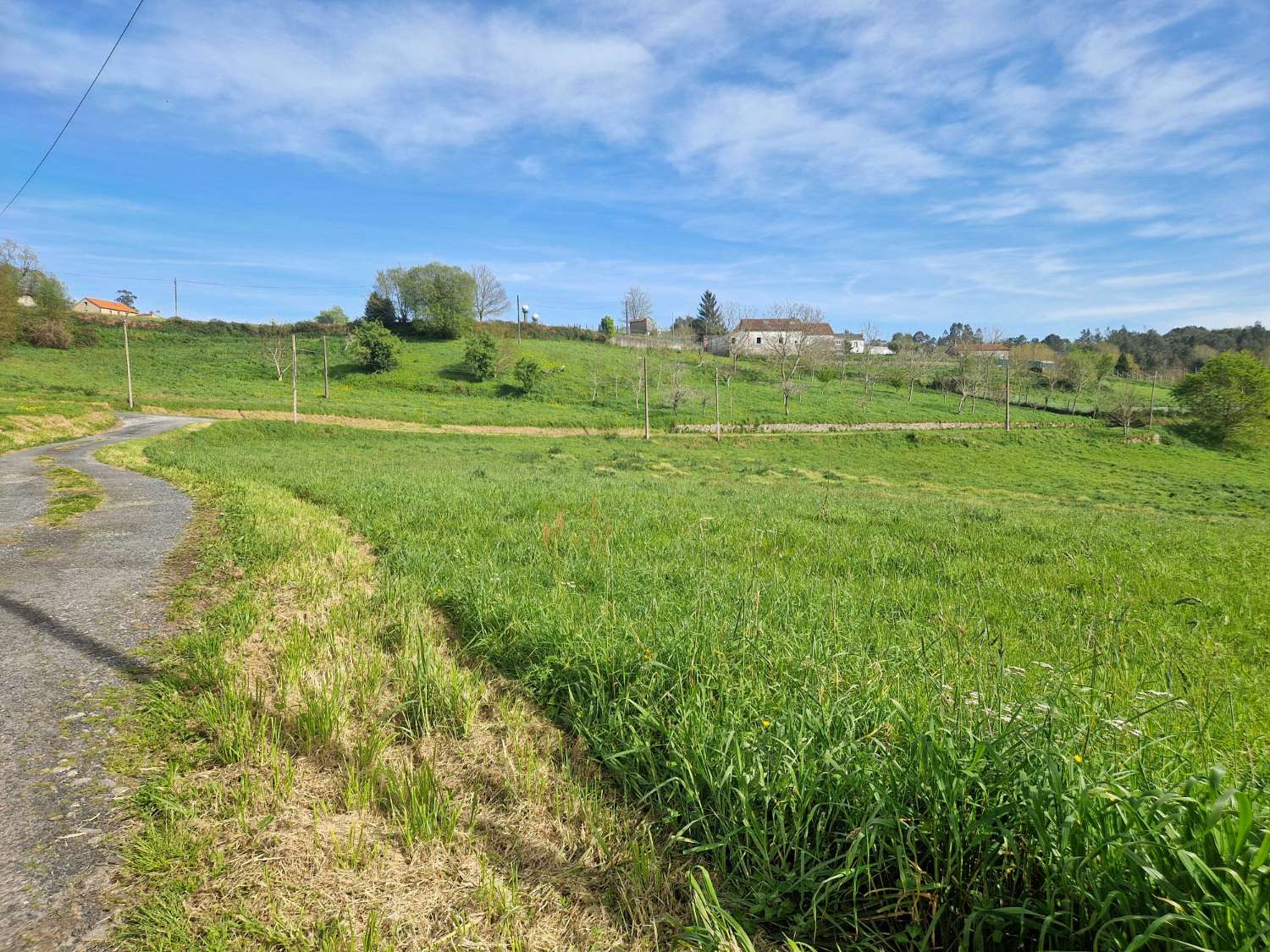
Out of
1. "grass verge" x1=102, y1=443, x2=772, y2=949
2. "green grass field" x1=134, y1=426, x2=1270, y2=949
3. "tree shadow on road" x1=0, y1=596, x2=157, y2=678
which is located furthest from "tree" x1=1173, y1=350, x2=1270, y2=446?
"tree shadow on road" x1=0, y1=596, x2=157, y2=678

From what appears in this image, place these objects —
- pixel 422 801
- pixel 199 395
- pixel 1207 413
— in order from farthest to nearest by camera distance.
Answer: pixel 1207 413
pixel 199 395
pixel 422 801

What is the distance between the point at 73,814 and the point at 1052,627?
21.3ft

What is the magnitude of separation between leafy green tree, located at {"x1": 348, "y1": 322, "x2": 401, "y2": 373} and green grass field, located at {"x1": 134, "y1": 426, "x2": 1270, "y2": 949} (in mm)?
59305

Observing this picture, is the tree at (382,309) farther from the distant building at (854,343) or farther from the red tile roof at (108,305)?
the distant building at (854,343)

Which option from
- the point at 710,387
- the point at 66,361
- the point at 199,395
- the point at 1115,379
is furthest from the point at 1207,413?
the point at 66,361

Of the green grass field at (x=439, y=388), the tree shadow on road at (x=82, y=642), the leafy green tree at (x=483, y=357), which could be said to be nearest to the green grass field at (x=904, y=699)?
the tree shadow on road at (x=82, y=642)

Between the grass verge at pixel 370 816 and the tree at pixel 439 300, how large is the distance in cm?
8321

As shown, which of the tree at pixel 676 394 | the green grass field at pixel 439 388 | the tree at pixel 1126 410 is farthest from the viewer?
the tree at pixel 676 394

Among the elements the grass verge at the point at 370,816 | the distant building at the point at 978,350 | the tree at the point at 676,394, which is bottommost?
the grass verge at the point at 370,816

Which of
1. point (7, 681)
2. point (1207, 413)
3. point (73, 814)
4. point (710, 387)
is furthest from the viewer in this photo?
point (710, 387)

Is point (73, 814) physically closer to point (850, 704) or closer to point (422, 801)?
point (422, 801)

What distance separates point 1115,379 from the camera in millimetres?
87625

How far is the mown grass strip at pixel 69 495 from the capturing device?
861cm

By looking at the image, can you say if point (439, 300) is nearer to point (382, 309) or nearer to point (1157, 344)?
point (382, 309)
